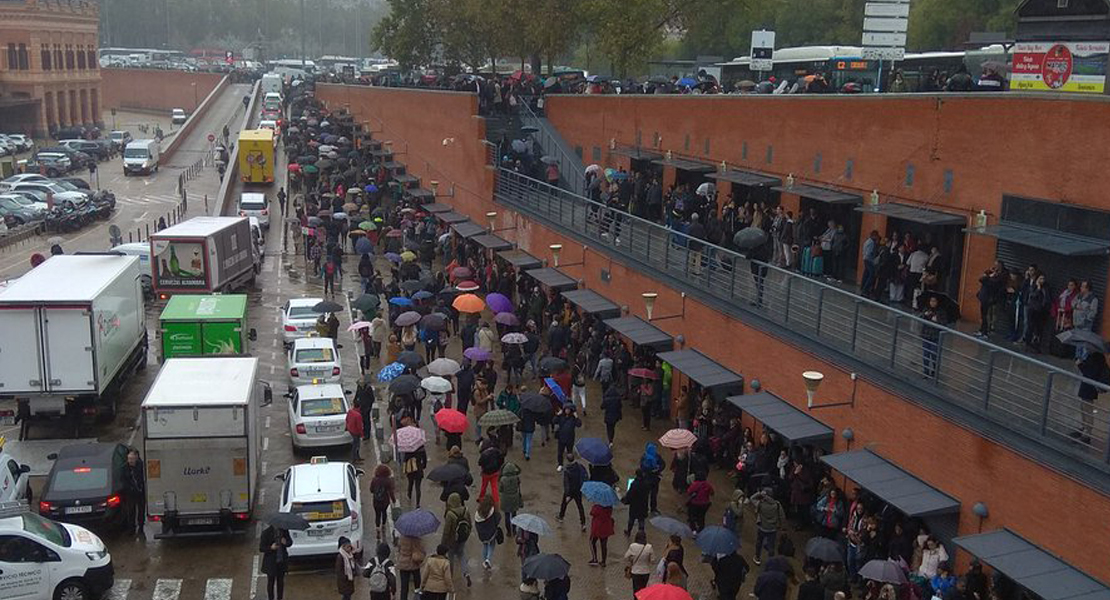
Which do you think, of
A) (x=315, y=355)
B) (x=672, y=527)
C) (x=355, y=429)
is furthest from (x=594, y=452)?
(x=315, y=355)

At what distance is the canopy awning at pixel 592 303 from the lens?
1073 inches

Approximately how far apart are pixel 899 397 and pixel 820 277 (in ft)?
22.9

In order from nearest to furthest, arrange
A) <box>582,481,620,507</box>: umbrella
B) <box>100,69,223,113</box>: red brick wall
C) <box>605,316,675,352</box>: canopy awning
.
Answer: <box>582,481,620,507</box>: umbrella < <box>605,316,675,352</box>: canopy awning < <box>100,69,223,113</box>: red brick wall

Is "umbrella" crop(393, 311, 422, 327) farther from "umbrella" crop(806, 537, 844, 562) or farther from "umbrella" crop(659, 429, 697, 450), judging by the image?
"umbrella" crop(806, 537, 844, 562)

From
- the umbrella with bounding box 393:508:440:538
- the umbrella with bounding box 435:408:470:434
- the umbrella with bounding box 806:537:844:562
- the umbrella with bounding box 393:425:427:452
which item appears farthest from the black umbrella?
the umbrella with bounding box 806:537:844:562

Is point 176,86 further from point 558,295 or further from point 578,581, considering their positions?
point 578,581

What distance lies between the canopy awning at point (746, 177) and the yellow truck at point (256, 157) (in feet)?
120

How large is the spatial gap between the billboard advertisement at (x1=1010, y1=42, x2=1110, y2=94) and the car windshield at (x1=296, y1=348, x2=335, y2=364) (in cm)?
1617

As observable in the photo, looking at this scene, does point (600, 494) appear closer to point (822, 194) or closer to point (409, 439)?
point (409, 439)

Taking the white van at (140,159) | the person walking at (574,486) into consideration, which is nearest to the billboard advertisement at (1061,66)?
the person walking at (574,486)

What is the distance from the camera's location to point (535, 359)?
2820 cm

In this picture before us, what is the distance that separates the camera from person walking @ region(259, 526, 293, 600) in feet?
50.6

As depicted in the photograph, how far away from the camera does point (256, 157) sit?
59.9 metres

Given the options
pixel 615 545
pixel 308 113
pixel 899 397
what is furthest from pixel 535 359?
pixel 308 113
